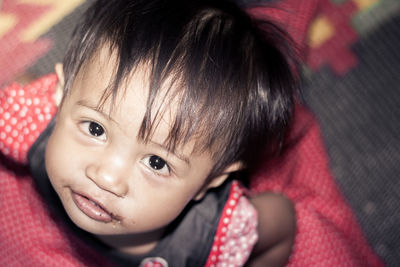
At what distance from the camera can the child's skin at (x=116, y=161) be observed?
1.75ft

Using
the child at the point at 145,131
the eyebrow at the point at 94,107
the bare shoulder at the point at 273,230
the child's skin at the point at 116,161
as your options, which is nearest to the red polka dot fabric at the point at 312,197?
the bare shoulder at the point at 273,230

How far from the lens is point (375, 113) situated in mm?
974

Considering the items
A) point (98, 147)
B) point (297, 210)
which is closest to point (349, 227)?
point (297, 210)

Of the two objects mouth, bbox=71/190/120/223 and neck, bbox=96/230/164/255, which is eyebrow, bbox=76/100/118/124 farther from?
neck, bbox=96/230/164/255

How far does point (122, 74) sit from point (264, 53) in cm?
20

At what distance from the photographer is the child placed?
0.54 metres

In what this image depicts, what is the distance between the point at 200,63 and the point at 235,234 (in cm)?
30

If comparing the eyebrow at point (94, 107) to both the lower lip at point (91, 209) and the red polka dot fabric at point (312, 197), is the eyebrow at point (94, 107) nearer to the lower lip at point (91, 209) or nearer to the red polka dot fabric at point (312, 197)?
the lower lip at point (91, 209)

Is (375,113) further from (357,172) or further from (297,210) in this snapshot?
(297,210)

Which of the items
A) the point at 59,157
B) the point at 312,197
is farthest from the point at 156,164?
the point at 312,197

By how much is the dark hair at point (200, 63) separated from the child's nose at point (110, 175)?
44mm

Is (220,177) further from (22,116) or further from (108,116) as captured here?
(22,116)

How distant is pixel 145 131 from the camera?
0.53 m

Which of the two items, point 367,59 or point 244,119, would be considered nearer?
Result: point 244,119
